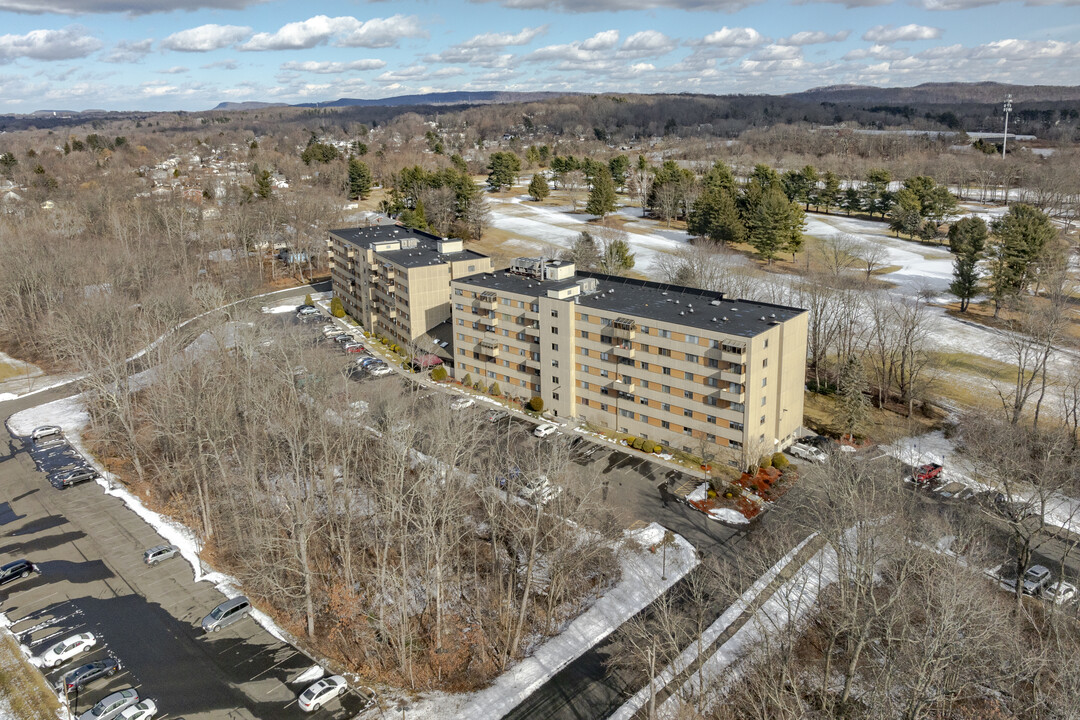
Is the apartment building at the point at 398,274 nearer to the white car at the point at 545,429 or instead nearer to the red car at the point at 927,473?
the white car at the point at 545,429

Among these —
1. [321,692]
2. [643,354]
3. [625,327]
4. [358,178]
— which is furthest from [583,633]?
[358,178]

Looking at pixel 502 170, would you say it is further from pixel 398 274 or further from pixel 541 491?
pixel 541 491

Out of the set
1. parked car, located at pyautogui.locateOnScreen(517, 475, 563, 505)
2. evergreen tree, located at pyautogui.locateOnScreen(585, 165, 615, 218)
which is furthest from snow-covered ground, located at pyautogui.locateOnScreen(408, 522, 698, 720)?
evergreen tree, located at pyautogui.locateOnScreen(585, 165, 615, 218)

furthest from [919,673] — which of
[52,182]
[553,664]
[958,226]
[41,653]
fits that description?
[52,182]

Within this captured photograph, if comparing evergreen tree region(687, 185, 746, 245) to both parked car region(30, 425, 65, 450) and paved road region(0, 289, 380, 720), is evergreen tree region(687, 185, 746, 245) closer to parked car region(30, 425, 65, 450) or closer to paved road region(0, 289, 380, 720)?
parked car region(30, 425, 65, 450)

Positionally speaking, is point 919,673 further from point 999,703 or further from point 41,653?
point 41,653

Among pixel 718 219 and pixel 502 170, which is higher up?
pixel 502 170

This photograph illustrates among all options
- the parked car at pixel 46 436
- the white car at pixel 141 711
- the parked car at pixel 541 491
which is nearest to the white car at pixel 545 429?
the parked car at pixel 541 491
